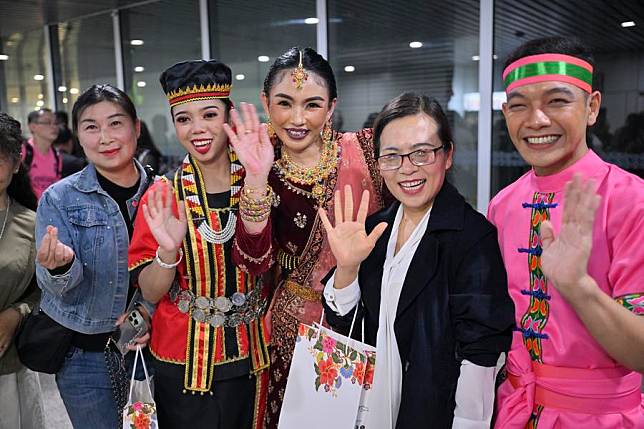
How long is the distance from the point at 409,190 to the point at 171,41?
188 inches

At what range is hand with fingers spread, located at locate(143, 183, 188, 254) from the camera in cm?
144

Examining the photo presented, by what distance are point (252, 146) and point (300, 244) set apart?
344 mm

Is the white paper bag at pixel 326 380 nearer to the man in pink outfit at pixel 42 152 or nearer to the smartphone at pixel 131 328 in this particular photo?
the smartphone at pixel 131 328

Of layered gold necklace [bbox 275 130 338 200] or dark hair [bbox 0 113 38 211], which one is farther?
dark hair [bbox 0 113 38 211]

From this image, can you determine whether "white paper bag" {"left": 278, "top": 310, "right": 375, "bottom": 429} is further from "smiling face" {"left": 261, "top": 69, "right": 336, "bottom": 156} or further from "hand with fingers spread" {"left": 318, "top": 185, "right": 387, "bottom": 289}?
"smiling face" {"left": 261, "top": 69, "right": 336, "bottom": 156}

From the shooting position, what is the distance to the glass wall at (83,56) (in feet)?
19.6

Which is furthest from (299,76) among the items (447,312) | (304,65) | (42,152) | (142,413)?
(42,152)

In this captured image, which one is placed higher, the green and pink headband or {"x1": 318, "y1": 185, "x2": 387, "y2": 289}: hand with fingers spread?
the green and pink headband

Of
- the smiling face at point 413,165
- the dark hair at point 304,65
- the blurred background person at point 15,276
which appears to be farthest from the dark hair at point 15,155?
the smiling face at point 413,165

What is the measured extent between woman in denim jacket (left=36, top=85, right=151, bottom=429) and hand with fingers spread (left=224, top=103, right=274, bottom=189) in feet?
1.46

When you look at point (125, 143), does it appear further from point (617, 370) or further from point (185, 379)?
point (617, 370)

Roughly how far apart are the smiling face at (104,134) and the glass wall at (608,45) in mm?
2565

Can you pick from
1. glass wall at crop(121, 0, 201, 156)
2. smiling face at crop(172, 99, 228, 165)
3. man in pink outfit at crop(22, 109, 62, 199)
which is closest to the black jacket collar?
smiling face at crop(172, 99, 228, 165)

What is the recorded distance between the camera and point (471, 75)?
3.69 m
